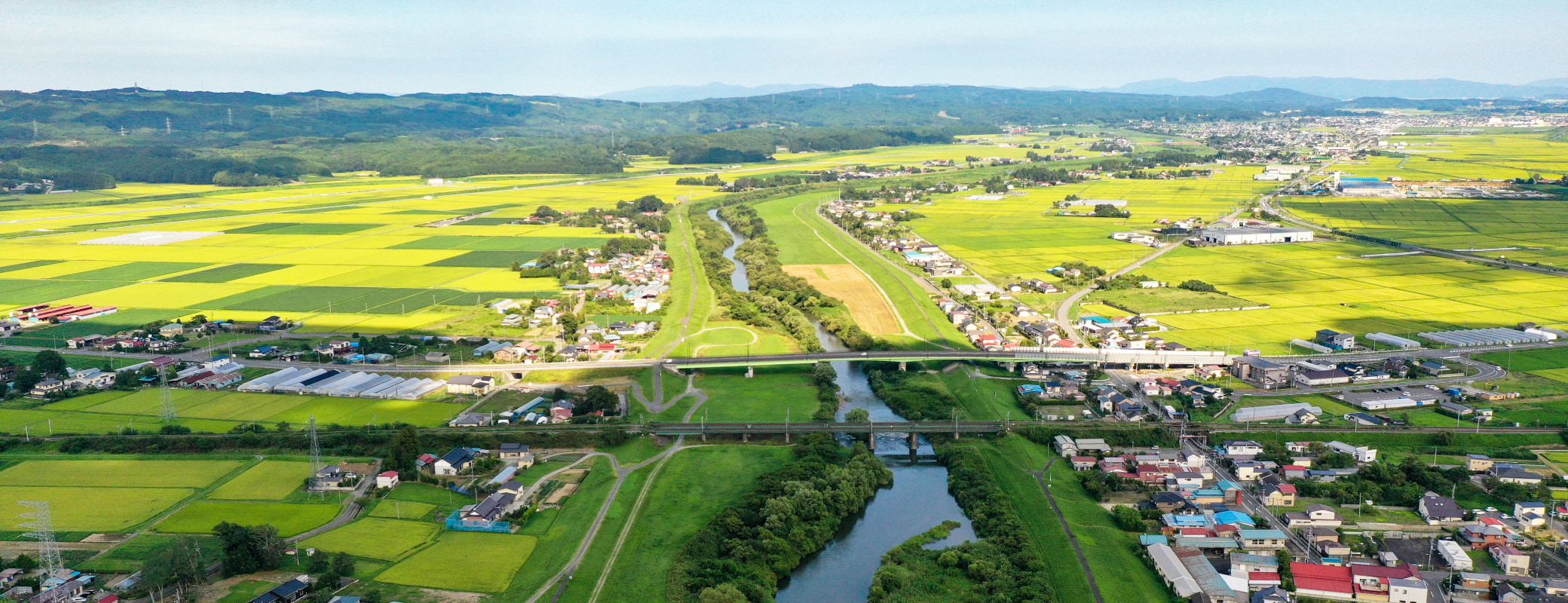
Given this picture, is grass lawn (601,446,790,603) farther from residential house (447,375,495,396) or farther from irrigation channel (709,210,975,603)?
residential house (447,375,495,396)

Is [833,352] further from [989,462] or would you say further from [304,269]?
[304,269]

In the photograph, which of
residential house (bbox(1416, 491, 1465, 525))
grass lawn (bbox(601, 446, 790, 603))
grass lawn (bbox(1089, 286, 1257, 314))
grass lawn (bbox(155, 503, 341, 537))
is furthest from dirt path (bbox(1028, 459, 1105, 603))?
grass lawn (bbox(1089, 286, 1257, 314))

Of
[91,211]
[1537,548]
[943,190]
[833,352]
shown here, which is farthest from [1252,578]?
[91,211]

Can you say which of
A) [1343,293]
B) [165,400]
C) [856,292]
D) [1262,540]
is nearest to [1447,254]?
[1343,293]

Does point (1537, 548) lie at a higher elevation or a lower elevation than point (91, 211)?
lower

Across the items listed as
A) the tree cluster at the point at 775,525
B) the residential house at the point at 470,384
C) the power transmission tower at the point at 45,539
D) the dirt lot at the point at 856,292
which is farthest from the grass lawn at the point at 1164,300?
the power transmission tower at the point at 45,539

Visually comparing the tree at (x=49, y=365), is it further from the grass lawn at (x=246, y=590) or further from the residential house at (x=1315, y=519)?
the residential house at (x=1315, y=519)
